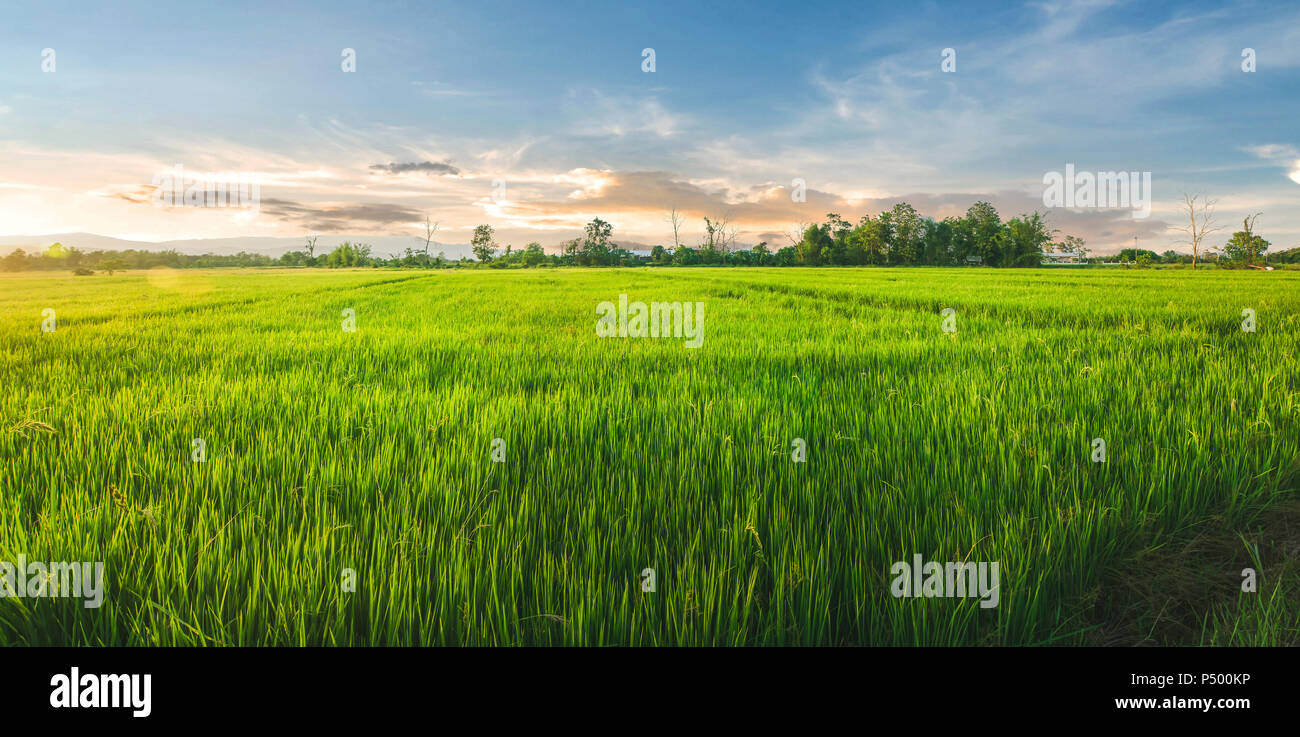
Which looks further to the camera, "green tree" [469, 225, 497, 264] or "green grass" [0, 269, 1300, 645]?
"green tree" [469, 225, 497, 264]

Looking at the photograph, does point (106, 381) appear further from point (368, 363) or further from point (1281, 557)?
point (1281, 557)

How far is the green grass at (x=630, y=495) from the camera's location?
141cm

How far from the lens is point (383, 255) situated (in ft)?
314

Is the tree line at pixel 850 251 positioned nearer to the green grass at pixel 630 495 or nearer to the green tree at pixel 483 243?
the green tree at pixel 483 243

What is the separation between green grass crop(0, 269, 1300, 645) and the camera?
A: 1414 millimetres

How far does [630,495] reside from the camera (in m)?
2.09

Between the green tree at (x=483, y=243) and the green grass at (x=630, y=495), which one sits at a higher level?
the green tree at (x=483, y=243)

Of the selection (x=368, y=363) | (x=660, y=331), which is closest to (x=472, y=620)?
(x=368, y=363)

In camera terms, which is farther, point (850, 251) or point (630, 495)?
point (850, 251)

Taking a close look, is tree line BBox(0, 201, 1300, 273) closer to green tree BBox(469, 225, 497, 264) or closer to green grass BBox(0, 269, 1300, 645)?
green tree BBox(469, 225, 497, 264)

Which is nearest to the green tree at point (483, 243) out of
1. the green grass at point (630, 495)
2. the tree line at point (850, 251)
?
the tree line at point (850, 251)

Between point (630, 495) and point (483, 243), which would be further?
point (483, 243)

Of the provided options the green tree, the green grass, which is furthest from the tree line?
the green grass
